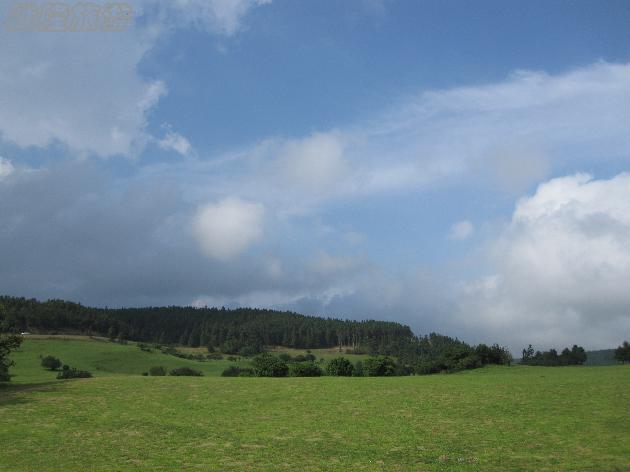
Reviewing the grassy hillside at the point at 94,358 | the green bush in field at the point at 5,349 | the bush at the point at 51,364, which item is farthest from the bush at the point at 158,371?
the green bush in field at the point at 5,349

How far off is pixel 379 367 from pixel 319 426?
46929mm

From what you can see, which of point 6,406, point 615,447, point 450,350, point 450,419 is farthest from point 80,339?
point 615,447

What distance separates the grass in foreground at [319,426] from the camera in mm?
29172

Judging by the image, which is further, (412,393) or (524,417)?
(412,393)

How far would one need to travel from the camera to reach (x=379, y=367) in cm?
8375

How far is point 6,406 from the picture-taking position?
1766 inches

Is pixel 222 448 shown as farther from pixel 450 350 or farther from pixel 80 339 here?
pixel 80 339

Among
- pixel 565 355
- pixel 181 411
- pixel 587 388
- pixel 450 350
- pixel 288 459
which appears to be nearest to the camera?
pixel 288 459

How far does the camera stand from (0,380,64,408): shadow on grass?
4750 cm

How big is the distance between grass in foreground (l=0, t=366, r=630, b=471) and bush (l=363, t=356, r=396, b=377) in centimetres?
2530

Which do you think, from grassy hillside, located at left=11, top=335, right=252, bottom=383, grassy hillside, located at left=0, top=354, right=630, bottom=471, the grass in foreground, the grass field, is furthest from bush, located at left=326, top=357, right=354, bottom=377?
grassy hillside, located at left=11, top=335, right=252, bottom=383

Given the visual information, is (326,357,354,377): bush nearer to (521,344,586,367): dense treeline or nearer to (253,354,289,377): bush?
(253,354,289,377): bush

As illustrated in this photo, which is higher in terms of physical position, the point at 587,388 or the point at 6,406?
the point at 587,388

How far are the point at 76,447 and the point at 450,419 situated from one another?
25.5 m
